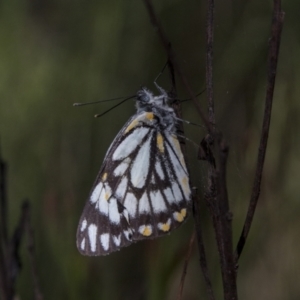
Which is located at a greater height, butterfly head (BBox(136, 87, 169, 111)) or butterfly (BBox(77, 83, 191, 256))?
butterfly head (BBox(136, 87, 169, 111))

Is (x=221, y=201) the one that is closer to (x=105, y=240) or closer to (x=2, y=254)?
(x=2, y=254)

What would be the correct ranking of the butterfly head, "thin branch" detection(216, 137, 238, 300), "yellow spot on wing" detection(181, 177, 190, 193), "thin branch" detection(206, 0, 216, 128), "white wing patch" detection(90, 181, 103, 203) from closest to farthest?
1. "thin branch" detection(216, 137, 238, 300)
2. "thin branch" detection(206, 0, 216, 128)
3. "yellow spot on wing" detection(181, 177, 190, 193)
4. the butterfly head
5. "white wing patch" detection(90, 181, 103, 203)

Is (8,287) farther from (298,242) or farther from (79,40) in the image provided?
(79,40)

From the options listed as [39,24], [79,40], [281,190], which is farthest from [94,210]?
[39,24]

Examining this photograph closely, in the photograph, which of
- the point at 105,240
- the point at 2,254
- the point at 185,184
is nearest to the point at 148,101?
the point at 185,184

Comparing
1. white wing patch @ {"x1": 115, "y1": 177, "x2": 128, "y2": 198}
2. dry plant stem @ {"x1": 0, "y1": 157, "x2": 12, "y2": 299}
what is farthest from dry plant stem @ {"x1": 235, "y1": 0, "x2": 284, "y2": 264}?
white wing patch @ {"x1": 115, "y1": 177, "x2": 128, "y2": 198}

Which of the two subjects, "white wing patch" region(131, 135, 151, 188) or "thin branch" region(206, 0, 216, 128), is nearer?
"thin branch" region(206, 0, 216, 128)

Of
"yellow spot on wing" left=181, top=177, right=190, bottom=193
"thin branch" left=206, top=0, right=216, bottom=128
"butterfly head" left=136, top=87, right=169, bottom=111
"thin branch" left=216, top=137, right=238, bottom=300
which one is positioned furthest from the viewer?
"butterfly head" left=136, top=87, right=169, bottom=111

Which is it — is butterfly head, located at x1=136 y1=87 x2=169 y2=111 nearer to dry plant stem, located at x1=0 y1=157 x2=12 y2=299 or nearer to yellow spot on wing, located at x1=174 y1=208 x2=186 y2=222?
yellow spot on wing, located at x1=174 y1=208 x2=186 y2=222
